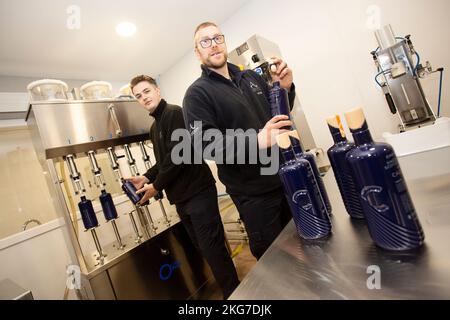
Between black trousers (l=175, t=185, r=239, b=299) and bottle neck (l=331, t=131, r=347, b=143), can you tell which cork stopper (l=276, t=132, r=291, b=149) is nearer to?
bottle neck (l=331, t=131, r=347, b=143)

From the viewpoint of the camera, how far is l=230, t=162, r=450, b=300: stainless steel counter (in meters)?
0.36

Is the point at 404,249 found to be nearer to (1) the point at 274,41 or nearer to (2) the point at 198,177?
(2) the point at 198,177

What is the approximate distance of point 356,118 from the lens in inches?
18.0

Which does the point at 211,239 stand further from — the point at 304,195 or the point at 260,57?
the point at 260,57

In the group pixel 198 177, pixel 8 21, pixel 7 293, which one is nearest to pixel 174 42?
pixel 8 21

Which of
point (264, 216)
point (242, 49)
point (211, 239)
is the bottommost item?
point (211, 239)

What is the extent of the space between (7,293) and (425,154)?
180cm

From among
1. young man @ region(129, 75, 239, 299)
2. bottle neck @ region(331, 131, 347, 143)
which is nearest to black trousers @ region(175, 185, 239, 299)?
young man @ region(129, 75, 239, 299)

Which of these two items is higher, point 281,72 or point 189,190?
point 281,72

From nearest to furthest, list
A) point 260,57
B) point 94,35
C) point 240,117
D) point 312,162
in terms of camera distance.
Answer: point 312,162
point 240,117
point 260,57
point 94,35

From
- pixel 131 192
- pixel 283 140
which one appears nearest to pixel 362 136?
pixel 283 140

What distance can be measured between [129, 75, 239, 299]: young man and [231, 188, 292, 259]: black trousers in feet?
Answer: 1.84

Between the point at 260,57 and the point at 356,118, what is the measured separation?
1925mm

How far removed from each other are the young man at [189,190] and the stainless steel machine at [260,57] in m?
0.88
